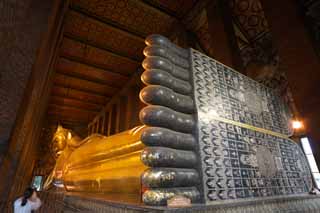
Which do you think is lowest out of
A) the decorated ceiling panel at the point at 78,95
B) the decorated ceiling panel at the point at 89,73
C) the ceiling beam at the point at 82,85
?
the decorated ceiling panel at the point at 78,95

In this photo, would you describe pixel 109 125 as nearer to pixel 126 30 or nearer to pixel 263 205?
pixel 126 30

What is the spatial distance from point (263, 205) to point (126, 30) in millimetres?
5289

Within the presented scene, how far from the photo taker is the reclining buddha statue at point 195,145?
1.25 meters

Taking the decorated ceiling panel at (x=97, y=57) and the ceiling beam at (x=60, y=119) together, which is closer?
the decorated ceiling panel at (x=97, y=57)

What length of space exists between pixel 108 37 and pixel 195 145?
5187mm

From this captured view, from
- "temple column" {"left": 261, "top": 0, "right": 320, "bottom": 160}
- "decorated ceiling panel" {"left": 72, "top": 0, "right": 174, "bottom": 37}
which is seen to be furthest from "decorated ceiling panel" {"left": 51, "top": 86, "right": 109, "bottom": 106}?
"temple column" {"left": 261, "top": 0, "right": 320, "bottom": 160}

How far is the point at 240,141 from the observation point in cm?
174

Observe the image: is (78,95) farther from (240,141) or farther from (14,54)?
(240,141)

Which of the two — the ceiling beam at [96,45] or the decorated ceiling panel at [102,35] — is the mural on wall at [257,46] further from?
the ceiling beam at [96,45]

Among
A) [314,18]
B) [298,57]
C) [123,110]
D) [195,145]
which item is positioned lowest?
[195,145]

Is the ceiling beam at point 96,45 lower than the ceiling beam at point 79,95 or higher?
higher

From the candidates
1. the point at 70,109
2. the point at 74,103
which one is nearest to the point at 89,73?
the point at 74,103

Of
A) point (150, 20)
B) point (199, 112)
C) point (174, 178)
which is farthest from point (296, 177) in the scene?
point (150, 20)

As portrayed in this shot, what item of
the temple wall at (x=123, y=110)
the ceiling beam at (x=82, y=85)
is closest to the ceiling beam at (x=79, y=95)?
the ceiling beam at (x=82, y=85)
